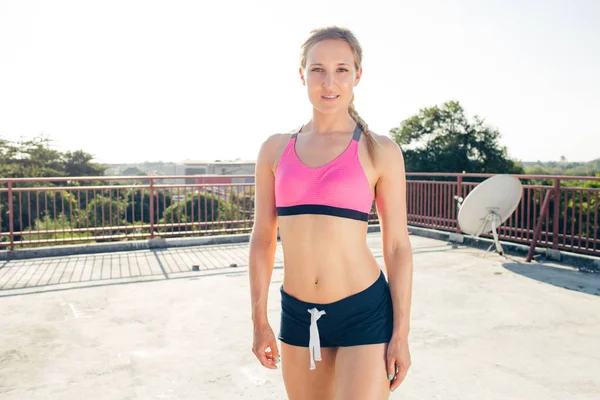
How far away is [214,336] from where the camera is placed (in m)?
4.59

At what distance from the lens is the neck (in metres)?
1.98

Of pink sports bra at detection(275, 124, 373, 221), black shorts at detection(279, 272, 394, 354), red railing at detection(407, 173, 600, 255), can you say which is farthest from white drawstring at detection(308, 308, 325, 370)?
red railing at detection(407, 173, 600, 255)

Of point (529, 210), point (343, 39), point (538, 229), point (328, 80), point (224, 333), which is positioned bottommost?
point (224, 333)

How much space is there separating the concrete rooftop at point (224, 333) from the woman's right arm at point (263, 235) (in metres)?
1.67

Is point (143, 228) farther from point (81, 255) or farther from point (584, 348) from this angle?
point (584, 348)

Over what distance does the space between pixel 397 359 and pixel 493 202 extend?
23.2 feet

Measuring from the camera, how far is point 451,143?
142ft

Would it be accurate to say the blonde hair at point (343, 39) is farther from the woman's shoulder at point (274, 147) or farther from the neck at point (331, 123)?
the woman's shoulder at point (274, 147)

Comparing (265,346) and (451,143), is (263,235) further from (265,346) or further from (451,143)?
(451,143)

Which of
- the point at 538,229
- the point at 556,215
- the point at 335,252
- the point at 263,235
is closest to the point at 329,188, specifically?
the point at 335,252

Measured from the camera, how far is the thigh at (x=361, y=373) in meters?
1.67

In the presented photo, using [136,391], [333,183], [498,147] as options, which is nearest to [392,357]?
[333,183]

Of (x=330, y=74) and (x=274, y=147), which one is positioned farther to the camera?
(x=274, y=147)

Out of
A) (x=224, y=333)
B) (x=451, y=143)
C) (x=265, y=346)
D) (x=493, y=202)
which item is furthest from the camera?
(x=451, y=143)
